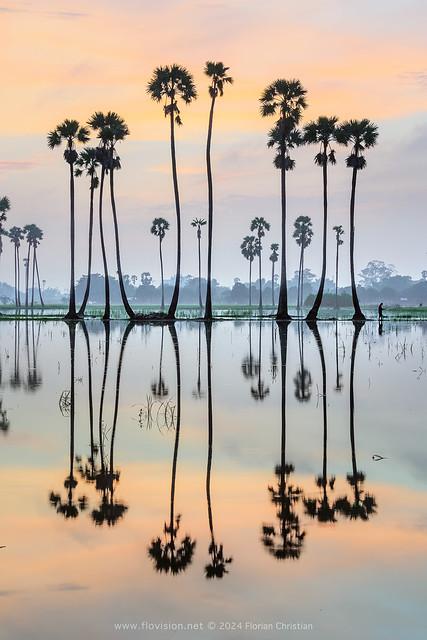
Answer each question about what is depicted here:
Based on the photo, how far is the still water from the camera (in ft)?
19.8

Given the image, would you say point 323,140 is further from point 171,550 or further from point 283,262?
point 171,550

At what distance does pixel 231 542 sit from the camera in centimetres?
774

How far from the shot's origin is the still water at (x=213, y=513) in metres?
6.04

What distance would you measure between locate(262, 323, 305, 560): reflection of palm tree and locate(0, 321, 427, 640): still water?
0.09 ft

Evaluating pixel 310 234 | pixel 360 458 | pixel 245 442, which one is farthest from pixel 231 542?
pixel 310 234

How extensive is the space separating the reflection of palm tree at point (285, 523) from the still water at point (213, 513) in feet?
0.09

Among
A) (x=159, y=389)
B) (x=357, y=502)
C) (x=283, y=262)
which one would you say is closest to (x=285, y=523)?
(x=357, y=502)

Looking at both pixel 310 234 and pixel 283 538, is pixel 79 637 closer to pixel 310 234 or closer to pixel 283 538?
pixel 283 538

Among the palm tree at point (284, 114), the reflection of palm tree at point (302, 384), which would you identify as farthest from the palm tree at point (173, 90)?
the reflection of palm tree at point (302, 384)

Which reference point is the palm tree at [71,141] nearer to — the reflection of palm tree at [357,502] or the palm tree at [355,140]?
the palm tree at [355,140]

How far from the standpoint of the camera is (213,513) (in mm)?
8812

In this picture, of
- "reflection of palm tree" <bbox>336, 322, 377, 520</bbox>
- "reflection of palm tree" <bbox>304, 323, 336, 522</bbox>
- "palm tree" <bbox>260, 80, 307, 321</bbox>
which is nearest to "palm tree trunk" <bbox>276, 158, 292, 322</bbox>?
"palm tree" <bbox>260, 80, 307, 321</bbox>

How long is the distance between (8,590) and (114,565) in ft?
2.93

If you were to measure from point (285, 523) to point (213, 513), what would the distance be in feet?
2.68
